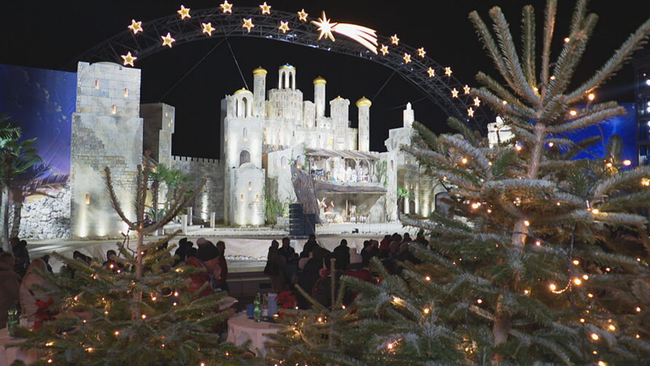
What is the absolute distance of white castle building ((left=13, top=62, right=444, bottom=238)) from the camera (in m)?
18.5

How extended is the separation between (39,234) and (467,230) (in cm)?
2081

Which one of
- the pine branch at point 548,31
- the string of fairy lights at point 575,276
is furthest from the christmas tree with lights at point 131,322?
the pine branch at point 548,31

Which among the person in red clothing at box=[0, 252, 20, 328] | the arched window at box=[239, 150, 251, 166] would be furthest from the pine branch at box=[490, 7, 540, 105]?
the arched window at box=[239, 150, 251, 166]

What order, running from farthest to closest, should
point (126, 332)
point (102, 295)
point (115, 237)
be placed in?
point (115, 237), point (102, 295), point (126, 332)

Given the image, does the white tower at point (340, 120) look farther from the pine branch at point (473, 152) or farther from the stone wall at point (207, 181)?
the pine branch at point (473, 152)

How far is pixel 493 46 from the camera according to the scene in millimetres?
2119

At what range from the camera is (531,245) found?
210 cm

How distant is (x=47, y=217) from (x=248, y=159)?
1335 centimetres

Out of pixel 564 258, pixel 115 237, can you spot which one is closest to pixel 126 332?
pixel 564 258

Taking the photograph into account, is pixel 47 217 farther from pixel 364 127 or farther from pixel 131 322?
pixel 364 127

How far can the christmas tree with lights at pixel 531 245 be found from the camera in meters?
1.89

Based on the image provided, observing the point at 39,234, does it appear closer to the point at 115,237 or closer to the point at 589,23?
the point at 115,237

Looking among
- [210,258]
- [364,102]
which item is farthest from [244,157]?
[210,258]

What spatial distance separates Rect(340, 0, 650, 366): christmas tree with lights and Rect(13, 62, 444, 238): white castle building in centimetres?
1849
